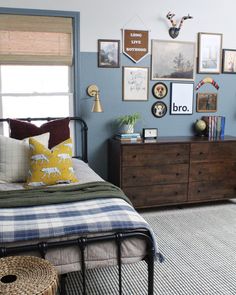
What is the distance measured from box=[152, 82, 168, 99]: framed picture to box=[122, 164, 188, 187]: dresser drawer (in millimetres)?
869

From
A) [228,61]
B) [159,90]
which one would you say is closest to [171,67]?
[159,90]

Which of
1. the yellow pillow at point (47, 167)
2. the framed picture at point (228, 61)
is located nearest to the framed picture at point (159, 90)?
the framed picture at point (228, 61)

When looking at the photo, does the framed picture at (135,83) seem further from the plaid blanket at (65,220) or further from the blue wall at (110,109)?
the plaid blanket at (65,220)

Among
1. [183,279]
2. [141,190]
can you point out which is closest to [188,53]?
[141,190]

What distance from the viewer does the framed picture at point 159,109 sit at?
150 inches

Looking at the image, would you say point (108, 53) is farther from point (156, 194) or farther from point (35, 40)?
point (156, 194)

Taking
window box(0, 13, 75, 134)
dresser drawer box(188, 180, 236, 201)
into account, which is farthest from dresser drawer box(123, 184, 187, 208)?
window box(0, 13, 75, 134)

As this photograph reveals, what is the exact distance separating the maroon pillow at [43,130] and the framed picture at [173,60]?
1.31 meters

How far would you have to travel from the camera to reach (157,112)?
12.6 feet

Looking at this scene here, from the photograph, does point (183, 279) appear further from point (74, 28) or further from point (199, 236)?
point (74, 28)

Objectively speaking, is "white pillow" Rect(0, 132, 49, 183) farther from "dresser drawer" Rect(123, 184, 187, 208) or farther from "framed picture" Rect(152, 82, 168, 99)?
"framed picture" Rect(152, 82, 168, 99)

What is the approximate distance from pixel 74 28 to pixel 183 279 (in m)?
2.65

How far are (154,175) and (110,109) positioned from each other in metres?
0.90

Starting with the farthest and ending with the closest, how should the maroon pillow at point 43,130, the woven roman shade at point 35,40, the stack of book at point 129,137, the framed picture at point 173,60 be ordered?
the framed picture at point 173,60 < the stack of book at point 129,137 < the woven roman shade at point 35,40 < the maroon pillow at point 43,130
